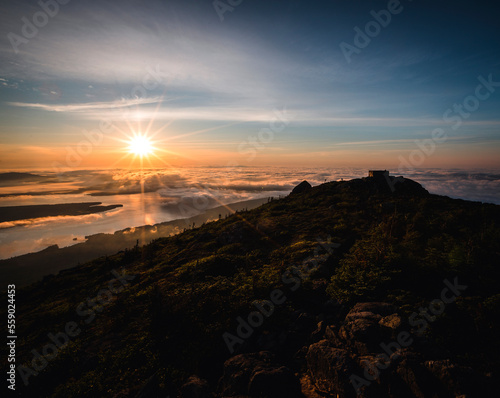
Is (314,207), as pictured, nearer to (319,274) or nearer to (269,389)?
(319,274)

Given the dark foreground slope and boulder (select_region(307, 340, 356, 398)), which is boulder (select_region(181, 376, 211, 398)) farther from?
boulder (select_region(307, 340, 356, 398))

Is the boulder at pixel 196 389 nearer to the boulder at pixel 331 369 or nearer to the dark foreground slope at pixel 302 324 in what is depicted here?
the dark foreground slope at pixel 302 324

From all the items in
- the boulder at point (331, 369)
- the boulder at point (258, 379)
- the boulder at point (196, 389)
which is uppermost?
the boulder at point (331, 369)

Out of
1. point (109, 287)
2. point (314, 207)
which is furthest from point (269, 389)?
point (314, 207)

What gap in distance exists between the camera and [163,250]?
98.4 feet

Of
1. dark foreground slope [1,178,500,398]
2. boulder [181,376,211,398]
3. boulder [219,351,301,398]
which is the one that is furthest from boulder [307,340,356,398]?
boulder [181,376,211,398]

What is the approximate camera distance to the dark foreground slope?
6.16m

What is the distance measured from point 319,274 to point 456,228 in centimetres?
1001

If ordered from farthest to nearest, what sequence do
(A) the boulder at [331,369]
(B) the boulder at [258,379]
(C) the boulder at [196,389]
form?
(C) the boulder at [196,389], (B) the boulder at [258,379], (A) the boulder at [331,369]

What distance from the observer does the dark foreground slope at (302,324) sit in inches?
243

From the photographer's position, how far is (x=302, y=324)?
9242 millimetres

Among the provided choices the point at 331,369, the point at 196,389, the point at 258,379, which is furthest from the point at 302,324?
the point at 196,389

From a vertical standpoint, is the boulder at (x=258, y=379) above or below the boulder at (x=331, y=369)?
below

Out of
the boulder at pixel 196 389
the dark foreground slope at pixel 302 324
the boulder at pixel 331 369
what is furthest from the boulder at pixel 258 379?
the boulder at pixel 331 369
